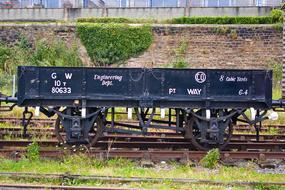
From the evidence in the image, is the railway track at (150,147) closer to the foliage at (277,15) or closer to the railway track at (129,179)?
the railway track at (129,179)

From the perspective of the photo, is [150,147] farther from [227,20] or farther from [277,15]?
[277,15]

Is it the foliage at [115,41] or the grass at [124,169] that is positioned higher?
the foliage at [115,41]

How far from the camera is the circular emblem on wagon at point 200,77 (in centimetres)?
1032

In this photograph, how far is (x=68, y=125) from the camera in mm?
10320

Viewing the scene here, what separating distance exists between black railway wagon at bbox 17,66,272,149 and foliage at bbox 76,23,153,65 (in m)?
18.7

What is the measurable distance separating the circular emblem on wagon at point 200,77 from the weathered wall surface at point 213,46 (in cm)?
1833

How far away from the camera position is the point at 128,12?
3177cm

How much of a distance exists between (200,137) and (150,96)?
1.63 m

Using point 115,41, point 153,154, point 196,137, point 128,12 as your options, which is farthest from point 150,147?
point 128,12

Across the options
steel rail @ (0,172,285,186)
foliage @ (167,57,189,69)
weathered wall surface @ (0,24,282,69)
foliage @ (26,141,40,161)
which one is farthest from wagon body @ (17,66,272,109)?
weathered wall surface @ (0,24,282,69)

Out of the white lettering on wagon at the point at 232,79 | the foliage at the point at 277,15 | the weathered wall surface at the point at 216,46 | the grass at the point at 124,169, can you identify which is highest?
the foliage at the point at 277,15

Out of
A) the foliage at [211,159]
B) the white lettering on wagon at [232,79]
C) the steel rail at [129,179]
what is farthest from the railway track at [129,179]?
the white lettering on wagon at [232,79]

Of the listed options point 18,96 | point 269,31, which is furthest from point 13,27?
point 18,96

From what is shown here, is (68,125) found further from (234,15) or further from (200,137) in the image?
(234,15)
